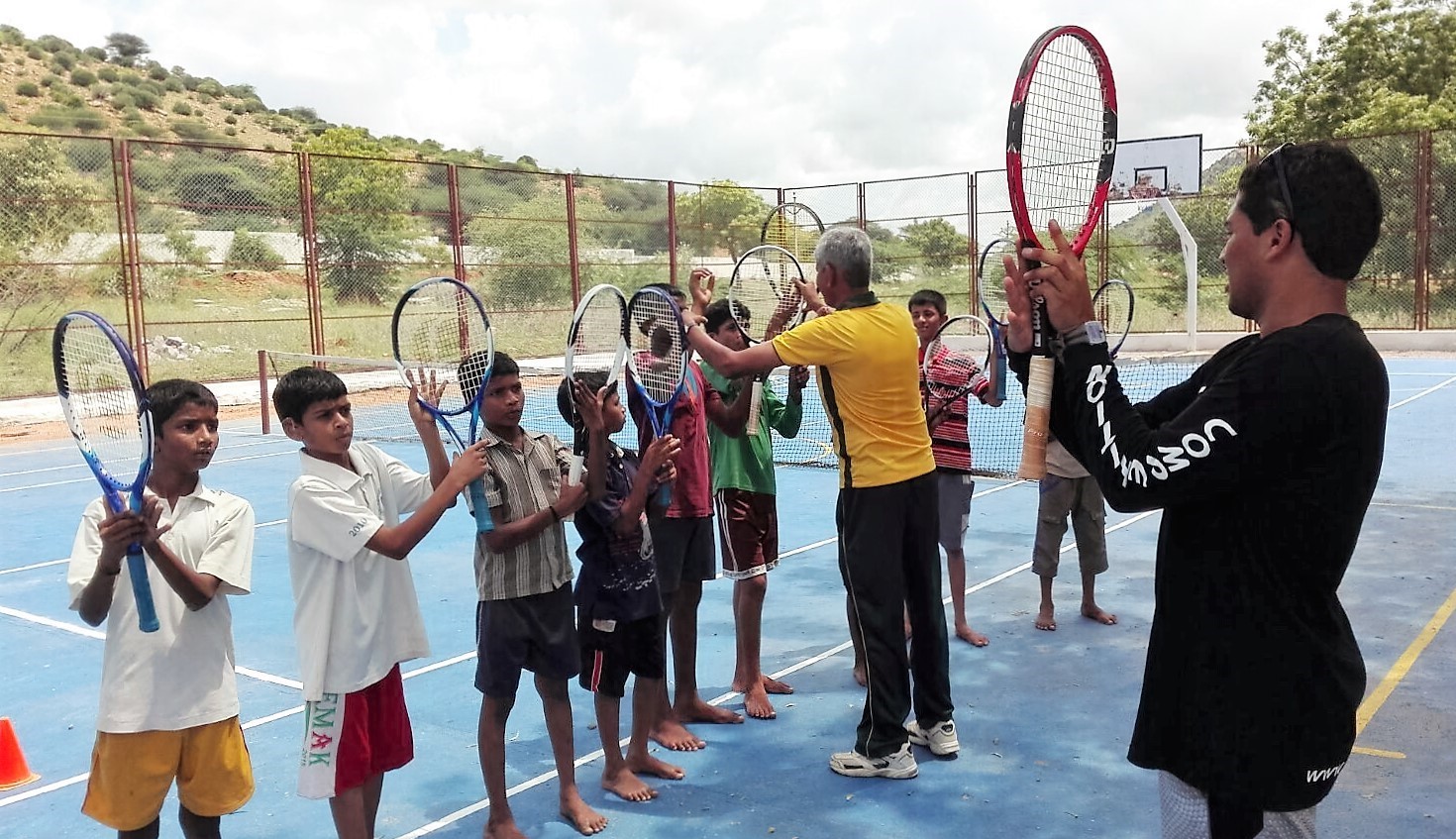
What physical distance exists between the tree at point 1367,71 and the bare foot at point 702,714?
28243 millimetres

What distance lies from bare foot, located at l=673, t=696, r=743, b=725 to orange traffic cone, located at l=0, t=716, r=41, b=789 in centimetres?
244

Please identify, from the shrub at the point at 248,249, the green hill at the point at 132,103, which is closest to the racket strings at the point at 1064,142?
the shrub at the point at 248,249

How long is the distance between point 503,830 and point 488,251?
2039cm

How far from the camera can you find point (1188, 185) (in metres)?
21.9

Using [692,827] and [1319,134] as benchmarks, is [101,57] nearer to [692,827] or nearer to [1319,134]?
[1319,134]

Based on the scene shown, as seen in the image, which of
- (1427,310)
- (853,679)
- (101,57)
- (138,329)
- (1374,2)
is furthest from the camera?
(101,57)

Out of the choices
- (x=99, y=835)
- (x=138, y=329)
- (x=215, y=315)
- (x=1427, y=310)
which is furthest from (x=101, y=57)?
(x=99, y=835)

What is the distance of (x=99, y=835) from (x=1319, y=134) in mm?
33209

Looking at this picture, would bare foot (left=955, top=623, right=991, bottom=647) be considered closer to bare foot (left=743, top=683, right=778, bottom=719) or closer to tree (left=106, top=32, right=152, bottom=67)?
bare foot (left=743, top=683, right=778, bottom=719)

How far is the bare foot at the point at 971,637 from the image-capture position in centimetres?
548

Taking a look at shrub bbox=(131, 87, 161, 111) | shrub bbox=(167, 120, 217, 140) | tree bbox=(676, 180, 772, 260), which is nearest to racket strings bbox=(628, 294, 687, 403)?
tree bbox=(676, 180, 772, 260)

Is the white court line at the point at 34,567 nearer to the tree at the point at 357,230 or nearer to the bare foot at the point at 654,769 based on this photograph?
the bare foot at the point at 654,769

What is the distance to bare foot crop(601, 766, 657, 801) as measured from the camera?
3916 mm

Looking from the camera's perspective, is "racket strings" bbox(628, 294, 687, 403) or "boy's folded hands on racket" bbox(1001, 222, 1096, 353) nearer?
"boy's folded hands on racket" bbox(1001, 222, 1096, 353)
